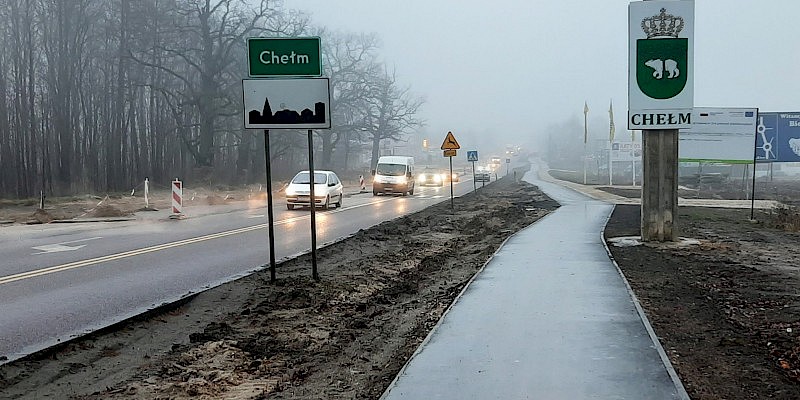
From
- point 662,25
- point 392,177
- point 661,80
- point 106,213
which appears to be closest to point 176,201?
point 106,213

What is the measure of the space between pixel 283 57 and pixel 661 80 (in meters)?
8.93

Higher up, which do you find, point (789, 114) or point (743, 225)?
point (789, 114)

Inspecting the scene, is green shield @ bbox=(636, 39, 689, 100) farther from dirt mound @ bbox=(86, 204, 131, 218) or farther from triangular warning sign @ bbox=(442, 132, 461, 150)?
dirt mound @ bbox=(86, 204, 131, 218)

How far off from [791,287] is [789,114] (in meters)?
25.6

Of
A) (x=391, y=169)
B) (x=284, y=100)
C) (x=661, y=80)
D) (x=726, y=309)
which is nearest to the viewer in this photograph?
(x=726, y=309)

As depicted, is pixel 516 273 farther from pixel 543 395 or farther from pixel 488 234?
pixel 488 234

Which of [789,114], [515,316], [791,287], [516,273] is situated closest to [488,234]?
[516,273]

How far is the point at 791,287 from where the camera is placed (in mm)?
10039

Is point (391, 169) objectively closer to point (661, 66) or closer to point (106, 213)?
point (106, 213)

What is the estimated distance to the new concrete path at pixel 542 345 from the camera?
5184 mm

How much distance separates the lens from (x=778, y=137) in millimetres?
32281

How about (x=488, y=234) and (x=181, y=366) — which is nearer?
(x=181, y=366)

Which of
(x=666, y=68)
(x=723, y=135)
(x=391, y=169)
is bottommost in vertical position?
(x=391, y=169)

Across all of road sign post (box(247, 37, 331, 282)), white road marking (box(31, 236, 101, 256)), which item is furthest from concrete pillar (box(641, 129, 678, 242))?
white road marking (box(31, 236, 101, 256))
